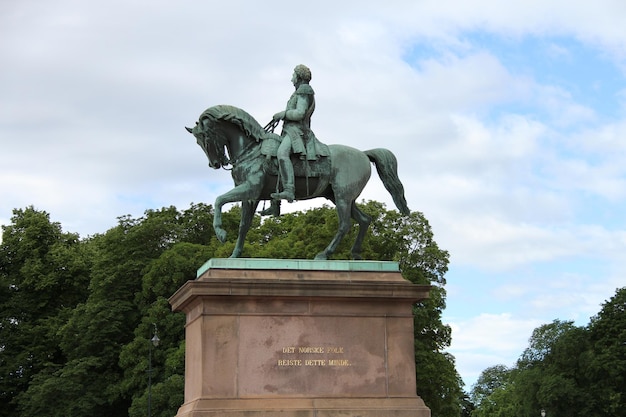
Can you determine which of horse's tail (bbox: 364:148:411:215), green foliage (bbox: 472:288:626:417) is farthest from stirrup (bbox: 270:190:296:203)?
green foliage (bbox: 472:288:626:417)

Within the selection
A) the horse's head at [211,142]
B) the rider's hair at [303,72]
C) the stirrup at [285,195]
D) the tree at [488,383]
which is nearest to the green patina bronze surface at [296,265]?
the stirrup at [285,195]

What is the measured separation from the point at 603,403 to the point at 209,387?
1764 inches

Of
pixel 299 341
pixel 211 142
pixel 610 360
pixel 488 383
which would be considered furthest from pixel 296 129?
pixel 488 383

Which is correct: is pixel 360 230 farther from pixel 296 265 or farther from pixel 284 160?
pixel 296 265

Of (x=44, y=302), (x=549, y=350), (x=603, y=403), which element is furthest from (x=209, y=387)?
(x=549, y=350)

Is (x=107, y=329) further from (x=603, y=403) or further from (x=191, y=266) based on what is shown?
(x=603, y=403)

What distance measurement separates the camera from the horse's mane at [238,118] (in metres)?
17.5

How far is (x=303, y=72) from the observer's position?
18000 millimetres

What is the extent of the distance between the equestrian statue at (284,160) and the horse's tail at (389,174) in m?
0.33

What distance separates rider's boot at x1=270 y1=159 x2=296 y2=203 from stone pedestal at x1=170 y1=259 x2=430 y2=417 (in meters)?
1.32

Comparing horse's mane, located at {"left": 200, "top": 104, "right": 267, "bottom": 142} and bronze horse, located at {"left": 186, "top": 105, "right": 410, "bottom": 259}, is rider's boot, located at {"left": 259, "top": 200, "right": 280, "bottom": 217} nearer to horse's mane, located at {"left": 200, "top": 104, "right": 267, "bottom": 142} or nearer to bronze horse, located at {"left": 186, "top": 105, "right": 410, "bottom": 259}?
bronze horse, located at {"left": 186, "top": 105, "right": 410, "bottom": 259}

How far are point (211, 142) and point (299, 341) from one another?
4.20 metres

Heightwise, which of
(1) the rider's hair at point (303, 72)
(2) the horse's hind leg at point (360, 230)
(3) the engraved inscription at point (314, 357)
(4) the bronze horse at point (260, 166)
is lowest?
(3) the engraved inscription at point (314, 357)

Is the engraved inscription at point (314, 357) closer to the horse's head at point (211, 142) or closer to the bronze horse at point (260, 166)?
the bronze horse at point (260, 166)
